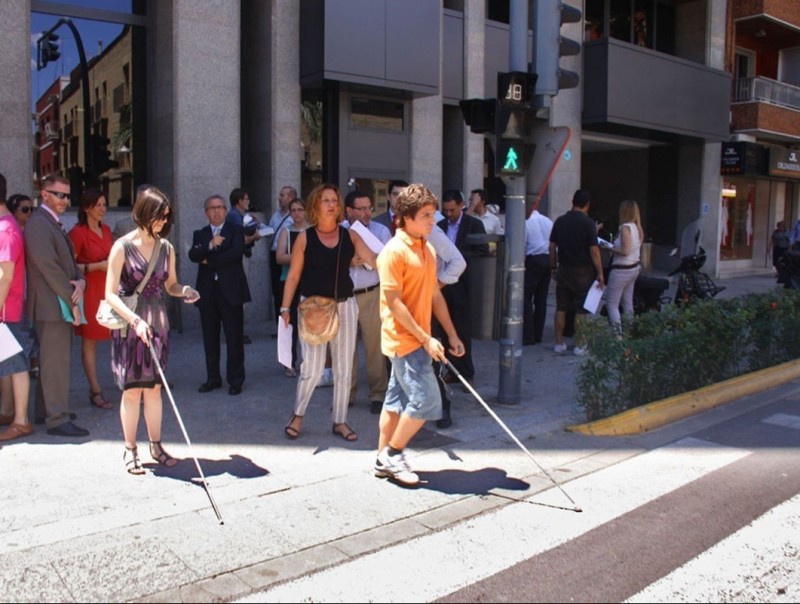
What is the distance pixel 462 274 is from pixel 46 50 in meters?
6.84

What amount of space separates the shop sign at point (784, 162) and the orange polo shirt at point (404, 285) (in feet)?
69.4

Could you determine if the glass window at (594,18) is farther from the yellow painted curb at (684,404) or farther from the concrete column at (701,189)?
the yellow painted curb at (684,404)

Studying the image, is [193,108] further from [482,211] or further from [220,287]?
[220,287]

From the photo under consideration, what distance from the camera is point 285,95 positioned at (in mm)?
12109

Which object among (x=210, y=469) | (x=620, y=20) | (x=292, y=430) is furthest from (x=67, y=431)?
(x=620, y=20)

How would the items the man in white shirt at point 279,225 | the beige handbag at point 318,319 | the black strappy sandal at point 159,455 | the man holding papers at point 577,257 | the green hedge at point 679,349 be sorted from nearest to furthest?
the black strappy sandal at point 159,455 → the beige handbag at point 318,319 → the green hedge at point 679,349 → the man in white shirt at point 279,225 → the man holding papers at point 577,257

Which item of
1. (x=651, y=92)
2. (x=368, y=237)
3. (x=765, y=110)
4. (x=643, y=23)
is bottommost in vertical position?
(x=368, y=237)

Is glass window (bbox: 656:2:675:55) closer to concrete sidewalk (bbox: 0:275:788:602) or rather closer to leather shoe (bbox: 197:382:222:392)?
concrete sidewalk (bbox: 0:275:788:602)

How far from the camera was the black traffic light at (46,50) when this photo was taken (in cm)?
1072

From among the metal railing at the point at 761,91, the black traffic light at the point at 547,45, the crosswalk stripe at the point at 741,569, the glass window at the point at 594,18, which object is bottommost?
the crosswalk stripe at the point at 741,569

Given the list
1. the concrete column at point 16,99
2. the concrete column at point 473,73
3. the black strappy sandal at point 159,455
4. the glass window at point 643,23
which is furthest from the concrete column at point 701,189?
the black strappy sandal at point 159,455

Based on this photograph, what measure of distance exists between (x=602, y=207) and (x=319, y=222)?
1735cm

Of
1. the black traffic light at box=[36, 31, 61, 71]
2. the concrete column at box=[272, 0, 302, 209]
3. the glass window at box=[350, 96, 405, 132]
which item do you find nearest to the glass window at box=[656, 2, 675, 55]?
the glass window at box=[350, 96, 405, 132]

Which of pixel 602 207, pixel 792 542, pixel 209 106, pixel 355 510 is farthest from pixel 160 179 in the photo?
pixel 602 207
